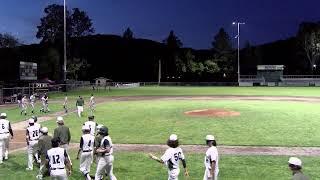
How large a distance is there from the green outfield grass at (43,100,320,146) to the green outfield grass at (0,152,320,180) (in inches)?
165

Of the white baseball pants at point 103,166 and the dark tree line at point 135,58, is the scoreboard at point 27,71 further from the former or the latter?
the white baseball pants at point 103,166

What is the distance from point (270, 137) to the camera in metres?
26.3

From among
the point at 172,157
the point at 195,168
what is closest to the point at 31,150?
the point at 195,168

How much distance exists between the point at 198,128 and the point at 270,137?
17.7 ft

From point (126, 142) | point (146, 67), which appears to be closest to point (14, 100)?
point (126, 142)

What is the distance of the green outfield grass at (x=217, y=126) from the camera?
25.5 meters

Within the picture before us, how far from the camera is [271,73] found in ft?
379

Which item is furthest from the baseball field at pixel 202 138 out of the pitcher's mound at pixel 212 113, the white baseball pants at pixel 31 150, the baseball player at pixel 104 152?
the baseball player at pixel 104 152

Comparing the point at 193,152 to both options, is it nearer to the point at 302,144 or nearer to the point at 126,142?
the point at 126,142

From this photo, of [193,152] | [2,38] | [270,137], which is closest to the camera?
[193,152]

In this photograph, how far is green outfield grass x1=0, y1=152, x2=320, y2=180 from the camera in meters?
16.9

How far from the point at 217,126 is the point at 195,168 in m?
12.9

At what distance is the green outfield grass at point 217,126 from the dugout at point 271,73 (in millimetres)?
72427

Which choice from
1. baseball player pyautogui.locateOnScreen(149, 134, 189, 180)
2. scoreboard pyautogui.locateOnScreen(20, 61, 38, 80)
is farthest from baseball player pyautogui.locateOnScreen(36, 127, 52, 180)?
scoreboard pyautogui.locateOnScreen(20, 61, 38, 80)
